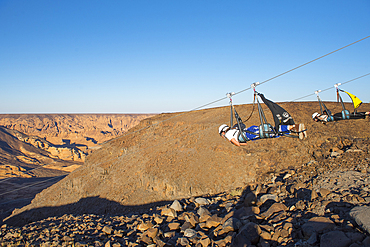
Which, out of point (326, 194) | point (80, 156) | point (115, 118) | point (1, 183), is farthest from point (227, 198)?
point (115, 118)

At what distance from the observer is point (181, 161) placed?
19266 mm

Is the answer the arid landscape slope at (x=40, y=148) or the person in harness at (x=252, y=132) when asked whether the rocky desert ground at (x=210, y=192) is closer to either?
the person in harness at (x=252, y=132)

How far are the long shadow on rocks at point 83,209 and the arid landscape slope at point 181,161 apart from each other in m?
0.12

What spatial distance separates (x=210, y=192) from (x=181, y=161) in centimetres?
532

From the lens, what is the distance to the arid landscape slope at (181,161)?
14.9 m

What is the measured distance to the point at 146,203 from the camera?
17.4 metres

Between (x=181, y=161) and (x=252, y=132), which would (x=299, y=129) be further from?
(x=181, y=161)

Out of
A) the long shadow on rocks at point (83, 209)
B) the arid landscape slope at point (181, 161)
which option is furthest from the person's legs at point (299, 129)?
the long shadow on rocks at point (83, 209)

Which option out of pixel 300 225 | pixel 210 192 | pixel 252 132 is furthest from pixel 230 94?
pixel 210 192

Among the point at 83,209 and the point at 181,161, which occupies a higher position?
the point at 181,161

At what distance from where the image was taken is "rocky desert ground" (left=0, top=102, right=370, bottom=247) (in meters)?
6.17

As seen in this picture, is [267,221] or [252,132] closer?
[267,221]

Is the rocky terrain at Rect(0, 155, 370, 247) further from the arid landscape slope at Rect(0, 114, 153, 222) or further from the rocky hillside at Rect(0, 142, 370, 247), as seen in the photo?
the arid landscape slope at Rect(0, 114, 153, 222)

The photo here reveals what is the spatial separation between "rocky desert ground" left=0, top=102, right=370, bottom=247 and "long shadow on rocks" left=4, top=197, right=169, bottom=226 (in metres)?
0.13
